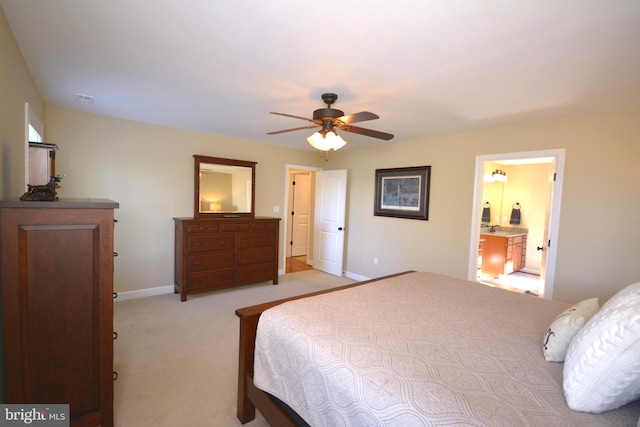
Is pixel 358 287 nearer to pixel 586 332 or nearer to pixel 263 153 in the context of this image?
pixel 586 332

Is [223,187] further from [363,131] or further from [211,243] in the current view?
[363,131]

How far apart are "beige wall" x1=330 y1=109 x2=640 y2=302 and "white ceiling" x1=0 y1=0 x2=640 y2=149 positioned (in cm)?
27

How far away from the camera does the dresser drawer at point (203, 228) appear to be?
3.82 m

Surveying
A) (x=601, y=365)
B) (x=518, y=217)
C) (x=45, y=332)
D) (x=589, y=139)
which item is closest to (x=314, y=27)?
(x=601, y=365)

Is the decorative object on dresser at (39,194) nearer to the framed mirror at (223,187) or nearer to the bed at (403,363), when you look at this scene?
the bed at (403,363)

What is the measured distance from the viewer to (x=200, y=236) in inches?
153

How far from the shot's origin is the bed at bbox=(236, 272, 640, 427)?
0.96m

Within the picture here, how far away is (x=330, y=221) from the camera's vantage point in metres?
5.52

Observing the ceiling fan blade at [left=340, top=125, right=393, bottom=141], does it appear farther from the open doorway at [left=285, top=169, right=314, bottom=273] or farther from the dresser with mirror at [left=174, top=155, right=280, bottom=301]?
the open doorway at [left=285, top=169, right=314, bottom=273]

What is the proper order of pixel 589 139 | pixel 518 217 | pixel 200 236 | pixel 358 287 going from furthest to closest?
pixel 518 217
pixel 200 236
pixel 589 139
pixel 358 287

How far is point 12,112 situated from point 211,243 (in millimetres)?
2436

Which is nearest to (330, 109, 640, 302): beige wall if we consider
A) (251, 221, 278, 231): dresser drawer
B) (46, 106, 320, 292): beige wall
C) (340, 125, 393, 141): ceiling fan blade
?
(340, 125, 393, 141): ceiling fan blade

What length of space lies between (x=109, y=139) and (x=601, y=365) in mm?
4644

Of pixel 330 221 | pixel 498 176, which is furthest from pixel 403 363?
pixel 498 176
